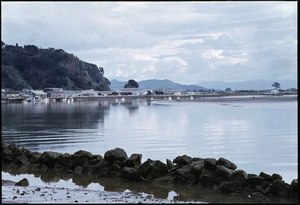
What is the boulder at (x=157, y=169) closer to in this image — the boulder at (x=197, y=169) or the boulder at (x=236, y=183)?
the boulder at (x=197, y=169)

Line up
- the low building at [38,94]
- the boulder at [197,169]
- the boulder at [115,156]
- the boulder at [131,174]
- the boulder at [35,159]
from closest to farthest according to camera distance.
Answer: the boulder at [197,169] < the boulder at [131,174] < the boulder at [115,156] < the boulder at [35,159] < the low building at [38,94]

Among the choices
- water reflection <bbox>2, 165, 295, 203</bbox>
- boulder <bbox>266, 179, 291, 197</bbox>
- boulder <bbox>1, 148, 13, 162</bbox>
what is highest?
boulder <bbox>266, 179, 291, 197</bbox>

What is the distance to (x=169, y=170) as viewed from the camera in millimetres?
14180

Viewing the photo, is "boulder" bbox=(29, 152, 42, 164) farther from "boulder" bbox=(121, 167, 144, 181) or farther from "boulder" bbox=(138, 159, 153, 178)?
"boulder" bbox=(138, 159, 153, 178)

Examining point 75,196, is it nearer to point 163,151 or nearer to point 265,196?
point 265,196

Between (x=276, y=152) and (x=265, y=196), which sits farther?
(x=276, y=152)

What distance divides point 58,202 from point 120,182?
3639mm

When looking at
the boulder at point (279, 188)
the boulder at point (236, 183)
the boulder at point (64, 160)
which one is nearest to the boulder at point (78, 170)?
the boulder at point (64, 160)

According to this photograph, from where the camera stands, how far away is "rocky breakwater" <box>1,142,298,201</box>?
11961 mm

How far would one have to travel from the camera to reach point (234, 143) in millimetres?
23359

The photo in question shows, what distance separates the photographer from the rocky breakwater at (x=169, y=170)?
39.2 ft

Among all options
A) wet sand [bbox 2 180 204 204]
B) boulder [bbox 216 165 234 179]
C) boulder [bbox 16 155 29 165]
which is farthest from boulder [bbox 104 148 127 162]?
boulder [bbox 16 155 29 165]

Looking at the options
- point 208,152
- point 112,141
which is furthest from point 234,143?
point 112,141

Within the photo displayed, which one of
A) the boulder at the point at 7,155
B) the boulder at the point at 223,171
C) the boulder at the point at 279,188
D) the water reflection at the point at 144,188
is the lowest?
the water reflection at the point at 144,188
